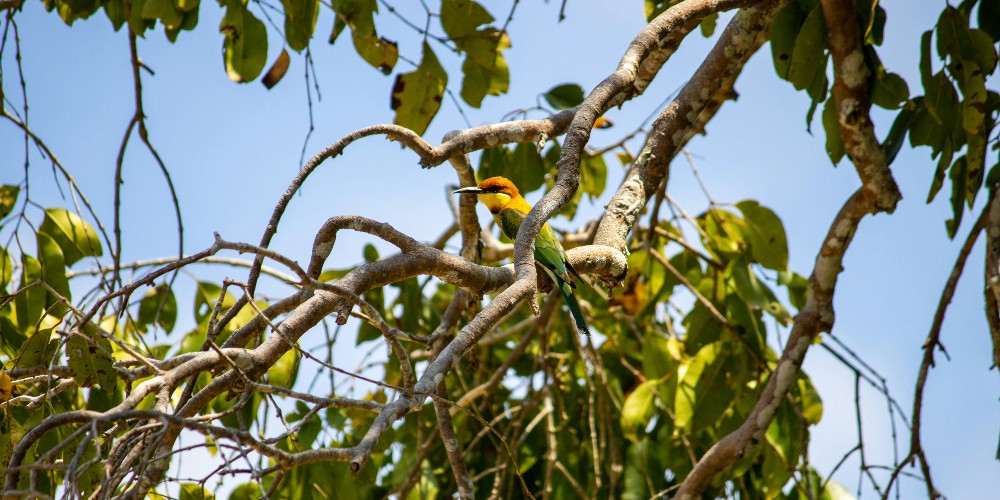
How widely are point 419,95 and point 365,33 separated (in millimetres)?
293

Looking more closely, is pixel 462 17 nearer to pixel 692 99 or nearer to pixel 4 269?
pixel 692 99

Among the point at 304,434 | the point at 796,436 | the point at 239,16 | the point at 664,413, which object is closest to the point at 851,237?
the point at 796,436

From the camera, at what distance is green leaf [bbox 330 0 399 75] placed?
3166mm

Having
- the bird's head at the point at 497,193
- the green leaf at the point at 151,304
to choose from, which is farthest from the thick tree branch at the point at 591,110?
the green leaf at the point at 151,304

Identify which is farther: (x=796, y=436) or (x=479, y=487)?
(x=479, y=487)

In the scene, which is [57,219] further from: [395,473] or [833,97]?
[833,97]

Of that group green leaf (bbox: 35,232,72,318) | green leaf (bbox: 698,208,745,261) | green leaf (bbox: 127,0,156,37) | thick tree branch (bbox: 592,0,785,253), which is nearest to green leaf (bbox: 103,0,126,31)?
green leaf (bbox: 127,0,156,37)

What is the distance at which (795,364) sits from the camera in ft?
10.5

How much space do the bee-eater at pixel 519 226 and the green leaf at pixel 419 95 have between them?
32 cm

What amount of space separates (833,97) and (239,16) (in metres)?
2.10

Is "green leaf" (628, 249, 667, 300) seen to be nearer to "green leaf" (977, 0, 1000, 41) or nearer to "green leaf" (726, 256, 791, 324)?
"green leaf" (726, 256, 791, 324)

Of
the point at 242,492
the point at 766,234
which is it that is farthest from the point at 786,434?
the point at 242,492

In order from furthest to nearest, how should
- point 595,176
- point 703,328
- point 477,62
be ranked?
point 595,176 < point 703,328 < point 477,62

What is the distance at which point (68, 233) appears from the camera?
3176mm
